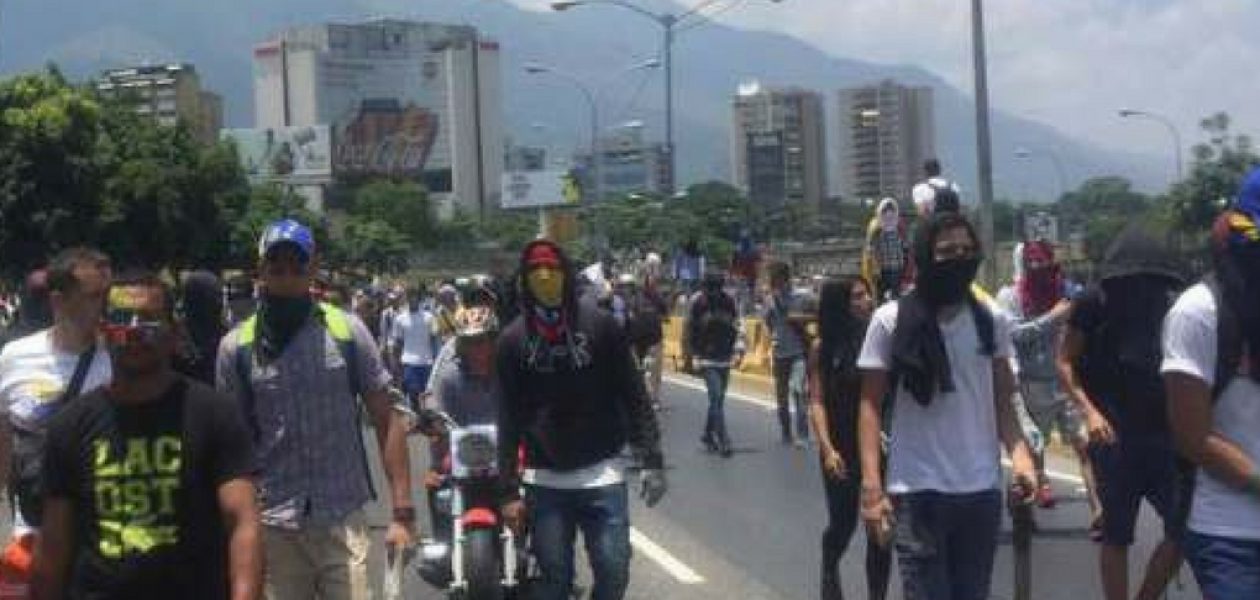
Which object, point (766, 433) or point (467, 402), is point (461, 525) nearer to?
point (467, 402)

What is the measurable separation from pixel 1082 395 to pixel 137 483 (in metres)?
4.71

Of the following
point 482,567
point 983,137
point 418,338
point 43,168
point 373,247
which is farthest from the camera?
point 373,247

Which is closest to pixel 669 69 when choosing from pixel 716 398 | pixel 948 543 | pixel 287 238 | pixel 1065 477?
pixel 716 398

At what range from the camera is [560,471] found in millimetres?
7836

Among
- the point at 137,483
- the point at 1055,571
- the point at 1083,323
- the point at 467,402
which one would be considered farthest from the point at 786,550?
the point at 137,483

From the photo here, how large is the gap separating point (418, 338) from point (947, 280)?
14581 mm

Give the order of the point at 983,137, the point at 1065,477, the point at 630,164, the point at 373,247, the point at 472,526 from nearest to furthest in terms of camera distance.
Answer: the point at 472,526, the point at 1065,477, the point at 983,137, the point at 373,247, the point at 630,164

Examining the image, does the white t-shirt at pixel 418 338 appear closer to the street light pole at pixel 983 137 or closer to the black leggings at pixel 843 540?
the street light pole at pixel 983 137

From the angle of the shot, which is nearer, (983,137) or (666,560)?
(666,560)

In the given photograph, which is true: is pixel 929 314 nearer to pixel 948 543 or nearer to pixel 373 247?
pixel 948 543

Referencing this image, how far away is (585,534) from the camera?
793 centimetres

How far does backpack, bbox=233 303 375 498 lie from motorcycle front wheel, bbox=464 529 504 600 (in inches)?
74.1

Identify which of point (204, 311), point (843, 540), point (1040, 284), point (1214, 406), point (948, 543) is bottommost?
point (843, 540)

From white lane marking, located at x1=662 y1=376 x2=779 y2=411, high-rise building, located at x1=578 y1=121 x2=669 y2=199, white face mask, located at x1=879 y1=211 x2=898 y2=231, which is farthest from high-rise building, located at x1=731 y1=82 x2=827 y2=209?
white face mask, located at x1=879 y1=211 x2=898 y2=231
